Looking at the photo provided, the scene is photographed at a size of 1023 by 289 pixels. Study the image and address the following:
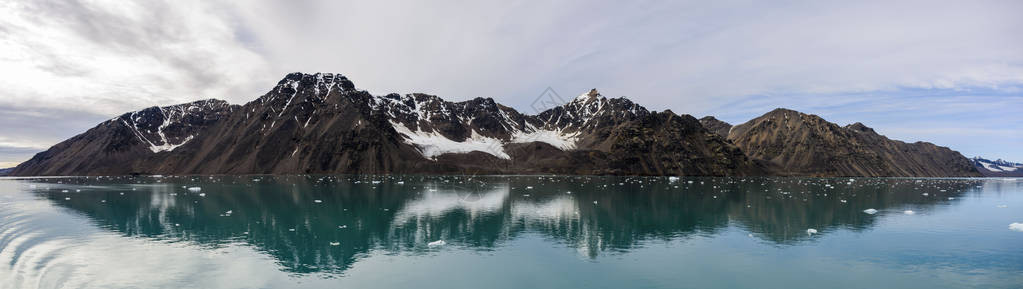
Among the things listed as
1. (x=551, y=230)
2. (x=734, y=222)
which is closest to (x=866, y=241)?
(x=734, y=222)

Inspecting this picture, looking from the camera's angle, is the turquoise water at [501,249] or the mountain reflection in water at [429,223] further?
the mountain reflection in water at [429,223]

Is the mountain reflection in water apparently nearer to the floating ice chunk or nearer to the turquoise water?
the turquoise water

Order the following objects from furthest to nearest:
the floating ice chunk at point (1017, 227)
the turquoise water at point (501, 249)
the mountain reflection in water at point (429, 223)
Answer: the floating ice chunk at point (1017, 227), the mountain reflection in water at point (429, 223), the turquoise water at point (501, 249)

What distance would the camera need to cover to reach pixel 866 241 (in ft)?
115

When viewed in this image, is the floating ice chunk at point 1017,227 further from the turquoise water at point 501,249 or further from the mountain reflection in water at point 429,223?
the mountain reflection in water at point 429,223

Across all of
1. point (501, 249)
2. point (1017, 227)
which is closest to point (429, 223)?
point (501, 249)

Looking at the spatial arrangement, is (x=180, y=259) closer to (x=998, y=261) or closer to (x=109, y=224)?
(x=109, y=224)

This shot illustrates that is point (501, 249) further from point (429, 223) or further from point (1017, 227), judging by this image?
point (1017, 227)

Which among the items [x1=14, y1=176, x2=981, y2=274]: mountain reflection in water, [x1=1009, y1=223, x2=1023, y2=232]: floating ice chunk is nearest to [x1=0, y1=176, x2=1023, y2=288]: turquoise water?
[x1=14, y1=176, x2=981, y2=274]: mountain reflection in water

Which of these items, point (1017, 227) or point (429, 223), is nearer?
point (1017, 227)

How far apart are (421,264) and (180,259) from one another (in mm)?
14839

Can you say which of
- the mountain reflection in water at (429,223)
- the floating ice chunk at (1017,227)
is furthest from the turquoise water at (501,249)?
the floating ice chunk at (1017,227)

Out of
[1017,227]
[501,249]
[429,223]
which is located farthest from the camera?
[429,223]

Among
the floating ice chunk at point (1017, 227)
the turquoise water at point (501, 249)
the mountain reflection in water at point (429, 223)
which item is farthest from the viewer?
the floating ice chunk at point (1017, 227)
